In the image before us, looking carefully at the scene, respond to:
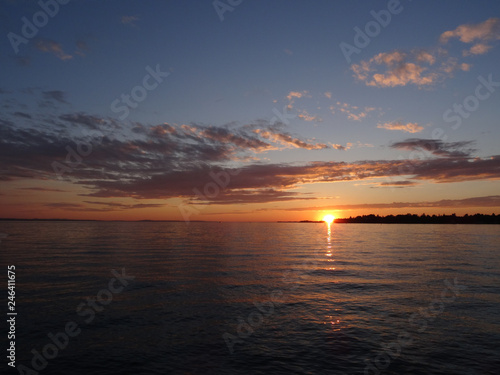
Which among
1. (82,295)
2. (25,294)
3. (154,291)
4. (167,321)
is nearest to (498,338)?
(167,321)

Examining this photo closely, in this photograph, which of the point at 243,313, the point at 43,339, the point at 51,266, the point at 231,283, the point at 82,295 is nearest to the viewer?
the point at 43,339

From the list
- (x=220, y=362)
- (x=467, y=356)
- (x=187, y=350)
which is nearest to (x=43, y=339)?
(x=187, y=350)

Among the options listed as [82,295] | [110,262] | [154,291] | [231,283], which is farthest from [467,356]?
[110,262]

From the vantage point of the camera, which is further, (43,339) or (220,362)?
(43,339)

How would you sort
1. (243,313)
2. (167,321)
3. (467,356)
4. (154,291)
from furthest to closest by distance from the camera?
(154,291) → (243,313) → (167,321) → (467,356)

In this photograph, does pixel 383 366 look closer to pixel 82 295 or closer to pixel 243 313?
pixel 243 313

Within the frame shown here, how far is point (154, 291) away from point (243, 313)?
9237 mm

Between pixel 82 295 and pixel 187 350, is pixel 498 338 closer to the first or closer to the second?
pixel 187 350

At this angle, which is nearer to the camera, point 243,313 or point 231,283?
point 243,313

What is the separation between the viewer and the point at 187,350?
581 inches

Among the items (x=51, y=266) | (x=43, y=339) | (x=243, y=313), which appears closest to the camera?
(x=43, y=339)

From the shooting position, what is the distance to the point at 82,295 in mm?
23750

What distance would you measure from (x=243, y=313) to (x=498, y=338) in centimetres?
1441

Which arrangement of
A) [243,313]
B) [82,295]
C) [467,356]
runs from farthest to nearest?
[82,295] → [243,313] → [467,356]
